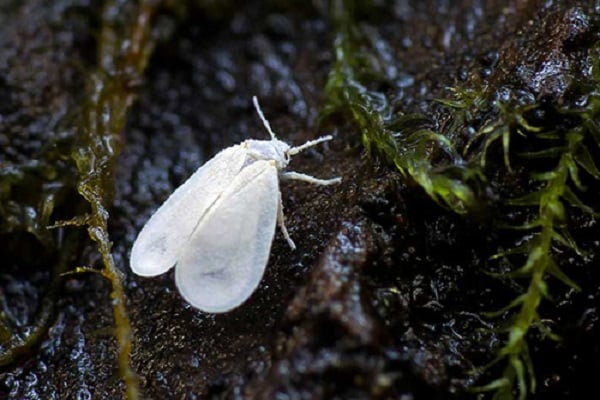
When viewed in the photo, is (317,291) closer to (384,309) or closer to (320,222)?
(384,309)

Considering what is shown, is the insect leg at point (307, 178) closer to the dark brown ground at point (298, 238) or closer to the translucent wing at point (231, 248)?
the dark brown ground at point (298, 238)

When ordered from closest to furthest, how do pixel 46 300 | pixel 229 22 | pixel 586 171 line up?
pixel 586 171 → pixel 46 300 → pixel 229 22

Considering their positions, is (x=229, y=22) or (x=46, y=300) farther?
(x=229, y=22)

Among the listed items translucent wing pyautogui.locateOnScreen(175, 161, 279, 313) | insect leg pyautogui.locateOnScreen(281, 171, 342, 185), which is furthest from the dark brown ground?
translucent wing pyautogui.locateOnScreen(175, 161, 279, 313)

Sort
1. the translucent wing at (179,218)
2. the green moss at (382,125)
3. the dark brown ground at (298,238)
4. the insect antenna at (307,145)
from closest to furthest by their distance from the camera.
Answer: the dark brown ground at (298,238) < the green moss at (382,125) < the translucent wing at (179,218) < the insect antenna at (307,145)


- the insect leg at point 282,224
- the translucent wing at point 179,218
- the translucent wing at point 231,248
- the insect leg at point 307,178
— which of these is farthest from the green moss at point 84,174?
the insect leg at point 307,178

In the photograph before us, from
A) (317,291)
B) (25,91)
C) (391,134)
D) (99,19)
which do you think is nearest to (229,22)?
(99,19)
